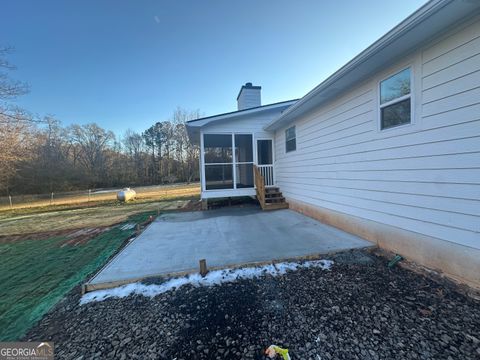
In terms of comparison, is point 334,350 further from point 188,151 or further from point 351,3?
point 188,151

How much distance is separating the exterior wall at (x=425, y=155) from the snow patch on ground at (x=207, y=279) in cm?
142

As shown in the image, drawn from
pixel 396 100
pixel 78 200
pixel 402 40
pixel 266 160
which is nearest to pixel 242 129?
pixel 266 160

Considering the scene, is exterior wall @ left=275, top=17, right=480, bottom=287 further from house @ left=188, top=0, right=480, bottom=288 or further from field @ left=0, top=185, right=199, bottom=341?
field @ left=0, top=185, right=199, bottom=341

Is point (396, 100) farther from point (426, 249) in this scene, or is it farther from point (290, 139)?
point (290, 139)

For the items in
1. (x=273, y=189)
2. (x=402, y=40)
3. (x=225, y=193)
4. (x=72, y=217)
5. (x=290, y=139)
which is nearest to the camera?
(x=402, y=40)

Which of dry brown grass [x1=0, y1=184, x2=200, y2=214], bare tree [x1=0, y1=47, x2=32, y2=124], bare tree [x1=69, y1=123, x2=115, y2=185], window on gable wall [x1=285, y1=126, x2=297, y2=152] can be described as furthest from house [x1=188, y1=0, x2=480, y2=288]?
bare tree [x1=69, y1=123, x2=115, y2=185]

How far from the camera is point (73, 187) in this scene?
2758 centimetres

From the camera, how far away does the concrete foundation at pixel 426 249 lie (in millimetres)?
2189

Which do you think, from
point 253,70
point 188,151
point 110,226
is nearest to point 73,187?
point 188,151

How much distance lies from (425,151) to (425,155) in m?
0.05

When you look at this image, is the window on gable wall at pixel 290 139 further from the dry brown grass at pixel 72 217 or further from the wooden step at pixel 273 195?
the dry brown grass at pixel 72 217

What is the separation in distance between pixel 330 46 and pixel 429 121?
4.71 m

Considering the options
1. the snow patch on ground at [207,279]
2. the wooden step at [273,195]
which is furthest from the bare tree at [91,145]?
the snow patch on ground at [207,279]

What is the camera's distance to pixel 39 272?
131 inches
